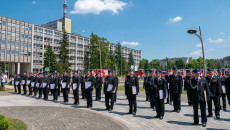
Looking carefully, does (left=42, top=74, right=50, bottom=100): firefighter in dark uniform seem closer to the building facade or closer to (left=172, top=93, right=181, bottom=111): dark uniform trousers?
(left=172, top=93, right=181, bottom=111): dark uniform trousers

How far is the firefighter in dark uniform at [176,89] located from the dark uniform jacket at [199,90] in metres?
2.18

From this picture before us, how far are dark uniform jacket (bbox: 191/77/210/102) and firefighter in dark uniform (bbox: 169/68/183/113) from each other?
7.15ft

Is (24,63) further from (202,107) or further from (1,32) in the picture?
(202,107)

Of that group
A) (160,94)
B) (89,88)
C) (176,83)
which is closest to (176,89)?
(176,83)

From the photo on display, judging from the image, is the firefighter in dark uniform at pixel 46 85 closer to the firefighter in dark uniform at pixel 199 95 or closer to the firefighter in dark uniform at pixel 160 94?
the firefighter in dark uniform at pixel 160 94

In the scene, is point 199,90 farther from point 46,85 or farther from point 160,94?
point 46,85

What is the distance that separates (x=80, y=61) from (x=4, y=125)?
289 ft

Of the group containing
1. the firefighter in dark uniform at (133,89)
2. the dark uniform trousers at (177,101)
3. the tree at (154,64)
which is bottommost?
the dark uniform trousers at (177,101)

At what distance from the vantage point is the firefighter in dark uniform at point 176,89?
28.6 feet

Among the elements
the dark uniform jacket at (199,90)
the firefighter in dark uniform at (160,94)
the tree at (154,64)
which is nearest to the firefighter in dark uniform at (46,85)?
the firefighter in dark uniform at (160,94)

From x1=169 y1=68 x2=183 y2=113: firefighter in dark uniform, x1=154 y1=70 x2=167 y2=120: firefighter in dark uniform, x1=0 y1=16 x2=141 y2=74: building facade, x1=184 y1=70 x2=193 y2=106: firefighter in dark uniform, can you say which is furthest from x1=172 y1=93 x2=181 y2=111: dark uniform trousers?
x1=0 y1=16 x2=141 y2=74: building facade

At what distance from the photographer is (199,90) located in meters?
6.43

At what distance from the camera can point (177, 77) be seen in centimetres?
918

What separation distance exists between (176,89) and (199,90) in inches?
99.3
